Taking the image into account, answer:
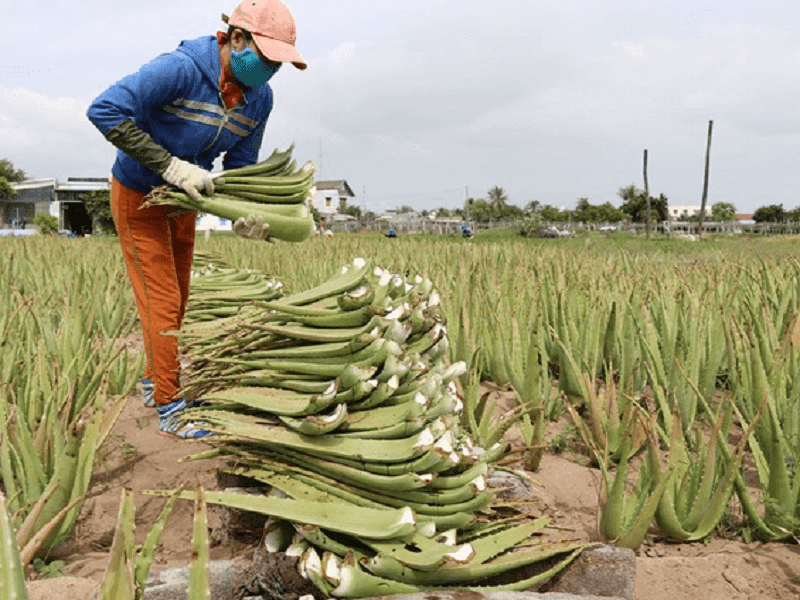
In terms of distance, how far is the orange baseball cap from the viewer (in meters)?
2.16

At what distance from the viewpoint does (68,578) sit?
1223mm

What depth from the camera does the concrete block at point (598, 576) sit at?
1221 mm

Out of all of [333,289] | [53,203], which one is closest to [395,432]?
[333,289]

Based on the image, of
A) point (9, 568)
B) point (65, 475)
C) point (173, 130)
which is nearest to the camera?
point (9, 568)

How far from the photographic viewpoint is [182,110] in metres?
2.36

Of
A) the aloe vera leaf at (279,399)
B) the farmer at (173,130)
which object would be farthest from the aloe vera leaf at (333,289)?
the farmer at (173,130)

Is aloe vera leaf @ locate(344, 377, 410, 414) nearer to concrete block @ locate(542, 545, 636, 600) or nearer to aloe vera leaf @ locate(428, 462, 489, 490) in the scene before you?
aloe vera leaf @ locate(428, 462, 489, 490)

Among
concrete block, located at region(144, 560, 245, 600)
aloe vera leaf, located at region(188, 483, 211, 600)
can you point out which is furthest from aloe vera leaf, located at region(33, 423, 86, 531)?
aloe vera leaf, located at region(188, 483, 211, 600)

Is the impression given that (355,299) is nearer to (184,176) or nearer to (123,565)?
(184,176)

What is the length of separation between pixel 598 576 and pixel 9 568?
39.1 inches

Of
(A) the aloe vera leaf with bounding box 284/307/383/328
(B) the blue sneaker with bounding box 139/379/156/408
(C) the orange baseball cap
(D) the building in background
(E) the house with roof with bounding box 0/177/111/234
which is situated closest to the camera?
(A) the aloe vera leaf with bounding box 284/307/383/328

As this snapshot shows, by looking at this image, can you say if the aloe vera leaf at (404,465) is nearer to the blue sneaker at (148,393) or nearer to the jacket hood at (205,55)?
the blue sneaker at (148,393)

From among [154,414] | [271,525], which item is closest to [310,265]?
[154,414]

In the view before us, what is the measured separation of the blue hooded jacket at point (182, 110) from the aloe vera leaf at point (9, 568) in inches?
70.1
